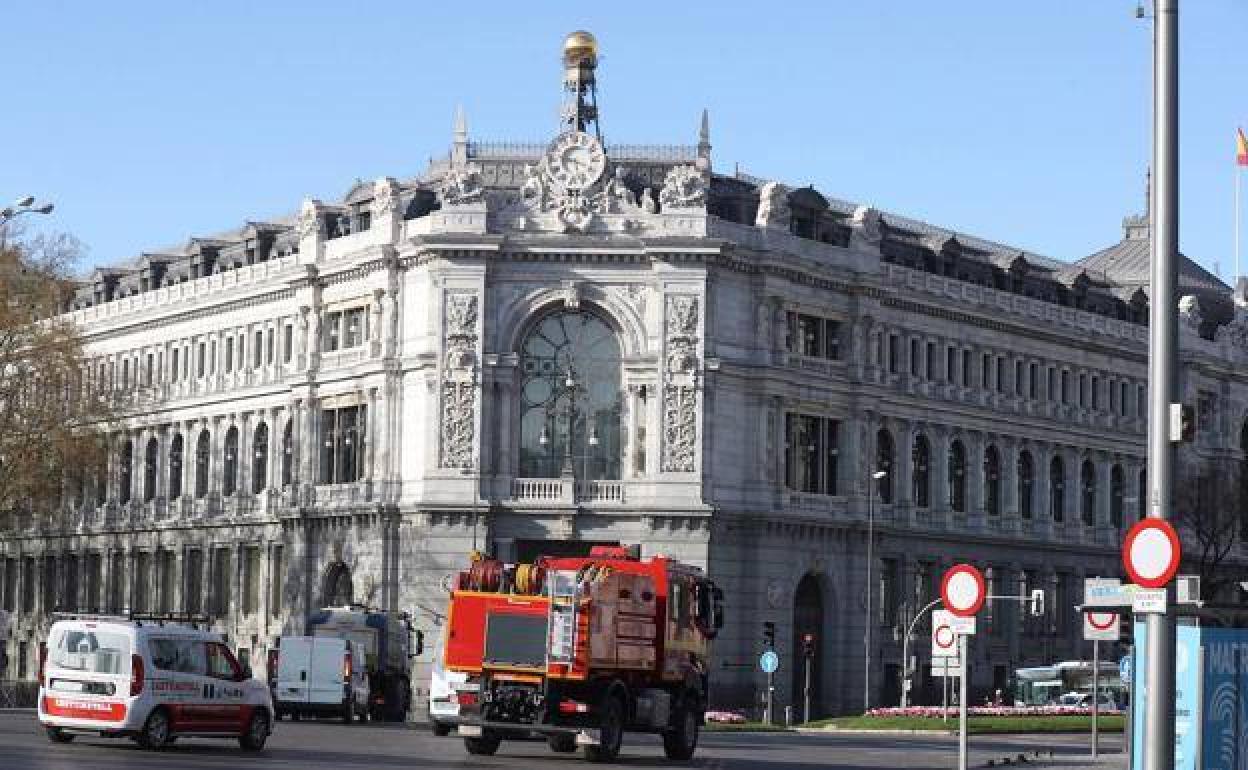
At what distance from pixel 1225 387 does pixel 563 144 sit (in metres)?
45.2

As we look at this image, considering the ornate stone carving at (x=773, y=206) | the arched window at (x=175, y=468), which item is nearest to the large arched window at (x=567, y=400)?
the ornate stone carving at (x=773, y=206)

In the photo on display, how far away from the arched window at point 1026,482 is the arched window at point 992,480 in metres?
1.90

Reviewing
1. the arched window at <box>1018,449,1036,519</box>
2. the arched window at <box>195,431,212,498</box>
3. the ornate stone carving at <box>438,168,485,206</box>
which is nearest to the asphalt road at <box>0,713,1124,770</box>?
the ornate stone carving at <box>438,168,485,206</box>

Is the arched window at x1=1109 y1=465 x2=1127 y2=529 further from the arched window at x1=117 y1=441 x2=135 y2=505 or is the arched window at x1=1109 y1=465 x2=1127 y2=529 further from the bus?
the arched window at x1=117 y1=441 x2=135 y2=505

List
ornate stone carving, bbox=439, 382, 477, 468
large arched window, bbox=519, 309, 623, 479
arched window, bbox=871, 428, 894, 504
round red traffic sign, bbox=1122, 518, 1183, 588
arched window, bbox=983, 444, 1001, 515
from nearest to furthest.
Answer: round red traffic sign, bbox=1122, 518, 1183, 588 < ornate stone carving, bbox=439, 382, 477, 468 < large arched window, bbox=519, 309, 623, 479 < arched window, bbox=871, 428, 894, 504 < arched window, bbox=983, 444, 1001, 515

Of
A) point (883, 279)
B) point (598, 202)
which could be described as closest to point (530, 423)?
point (598, 202)

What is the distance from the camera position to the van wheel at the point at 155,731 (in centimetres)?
Answer: 4109

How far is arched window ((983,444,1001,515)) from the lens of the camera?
108 metres

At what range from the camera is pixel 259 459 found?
104 metres

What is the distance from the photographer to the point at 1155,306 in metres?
21.8

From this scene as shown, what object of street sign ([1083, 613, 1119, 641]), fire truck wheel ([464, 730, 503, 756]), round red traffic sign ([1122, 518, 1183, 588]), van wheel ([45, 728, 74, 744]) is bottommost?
fire truck wheel ([464, 730, 503, 756])

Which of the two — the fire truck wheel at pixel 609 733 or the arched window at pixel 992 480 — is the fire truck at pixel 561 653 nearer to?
the fire truck wheel at pixel 609 733

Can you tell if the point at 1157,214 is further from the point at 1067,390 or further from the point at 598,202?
the point at 1067,390

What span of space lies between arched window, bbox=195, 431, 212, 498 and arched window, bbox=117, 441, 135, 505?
255 inches
